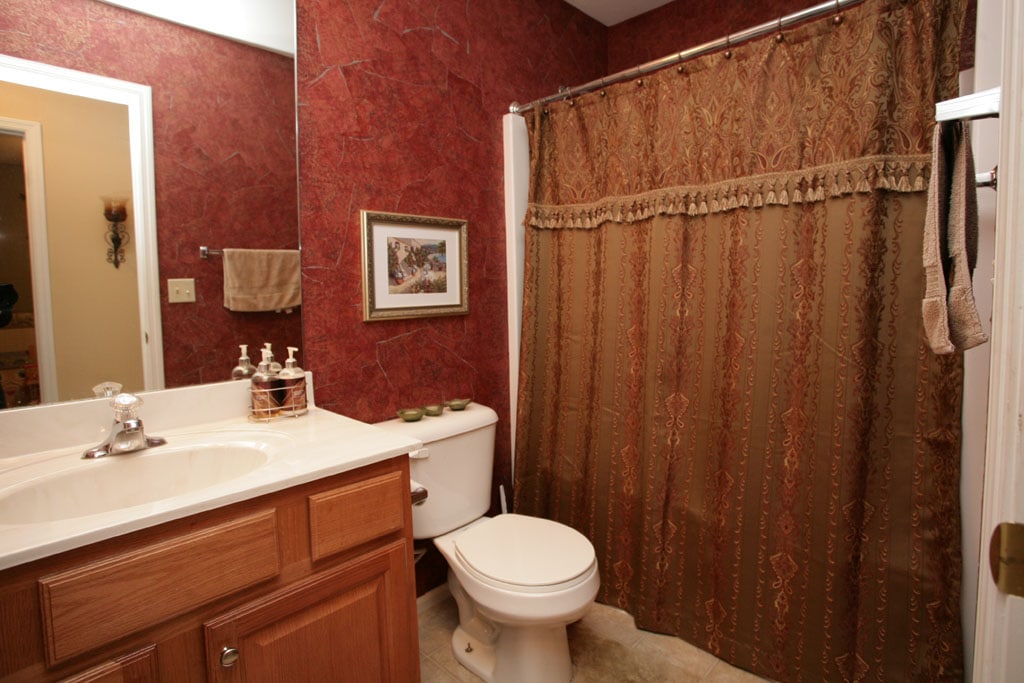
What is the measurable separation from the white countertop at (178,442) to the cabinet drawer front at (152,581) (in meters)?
0.05

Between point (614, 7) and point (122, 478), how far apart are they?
2.49m

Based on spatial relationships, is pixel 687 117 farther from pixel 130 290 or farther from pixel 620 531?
pixel 130 290

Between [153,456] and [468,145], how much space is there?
1.43 meters

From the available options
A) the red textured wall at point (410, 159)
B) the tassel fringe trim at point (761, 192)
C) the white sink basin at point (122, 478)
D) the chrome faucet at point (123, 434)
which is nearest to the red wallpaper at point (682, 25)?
the red textured wall at point (410, 159)

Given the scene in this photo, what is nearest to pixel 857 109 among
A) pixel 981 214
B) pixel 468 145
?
pixel 981 214

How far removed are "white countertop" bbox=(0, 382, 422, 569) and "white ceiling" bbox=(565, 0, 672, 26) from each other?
6.74 ft

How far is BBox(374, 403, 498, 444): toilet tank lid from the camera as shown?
165cm

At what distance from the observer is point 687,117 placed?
5.37 ft

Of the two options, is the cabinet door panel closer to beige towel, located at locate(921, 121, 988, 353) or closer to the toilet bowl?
the toilet bowl

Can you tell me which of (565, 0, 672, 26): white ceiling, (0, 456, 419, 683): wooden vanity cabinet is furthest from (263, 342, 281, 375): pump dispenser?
(565, 0, 672, 26): white ceiling

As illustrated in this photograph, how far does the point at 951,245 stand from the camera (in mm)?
951

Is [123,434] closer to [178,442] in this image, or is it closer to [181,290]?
[178,442]

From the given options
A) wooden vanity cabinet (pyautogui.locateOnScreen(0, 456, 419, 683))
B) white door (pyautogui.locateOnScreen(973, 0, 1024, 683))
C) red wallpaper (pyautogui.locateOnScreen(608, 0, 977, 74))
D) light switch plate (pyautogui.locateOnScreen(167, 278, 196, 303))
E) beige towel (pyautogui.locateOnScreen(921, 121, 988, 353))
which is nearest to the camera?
white door (pyautogui.locateOnScreen(973, 0, 1024, 683))

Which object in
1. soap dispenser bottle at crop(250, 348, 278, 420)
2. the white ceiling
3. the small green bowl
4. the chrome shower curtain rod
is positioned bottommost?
the small green bowl
